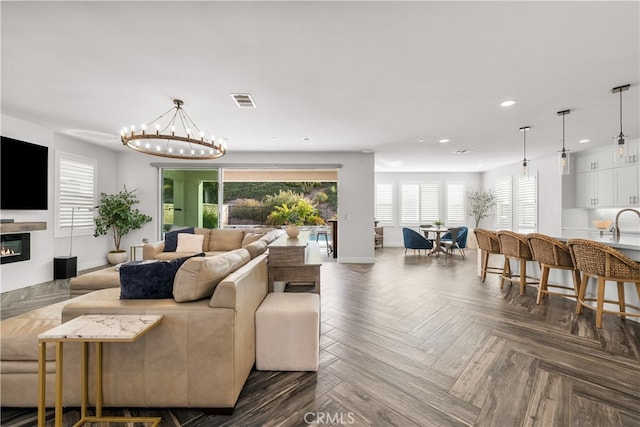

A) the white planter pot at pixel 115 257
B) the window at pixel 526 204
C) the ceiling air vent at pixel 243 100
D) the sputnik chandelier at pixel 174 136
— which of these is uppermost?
the ceiling air vent at pixel 243 100

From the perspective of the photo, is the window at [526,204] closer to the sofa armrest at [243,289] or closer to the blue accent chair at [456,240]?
the blue accent chair at [456,240]

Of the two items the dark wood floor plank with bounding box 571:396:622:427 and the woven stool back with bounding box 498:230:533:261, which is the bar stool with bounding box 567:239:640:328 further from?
the dark wood floor plank with bounding box 571:396:622:427

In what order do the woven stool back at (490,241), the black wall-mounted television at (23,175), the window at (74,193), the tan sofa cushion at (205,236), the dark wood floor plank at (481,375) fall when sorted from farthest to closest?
1. the tan sofa cushion at (205,236)
2. the window at (74,193)
3. the woven stool back at (490,241)
4. the black wall-mounted television at (23,175)
5. the dark wood floor plank at (481,375)

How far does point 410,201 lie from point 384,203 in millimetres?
914

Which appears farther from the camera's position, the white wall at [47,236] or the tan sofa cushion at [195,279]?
the white wall at [47,236]

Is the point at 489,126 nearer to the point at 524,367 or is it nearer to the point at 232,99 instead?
the point at 524,367

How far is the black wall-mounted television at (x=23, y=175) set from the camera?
4109 mm

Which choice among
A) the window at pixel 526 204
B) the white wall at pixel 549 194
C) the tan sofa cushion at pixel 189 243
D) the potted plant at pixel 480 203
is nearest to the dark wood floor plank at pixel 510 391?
the tan sofa cushion at pixel 189 243

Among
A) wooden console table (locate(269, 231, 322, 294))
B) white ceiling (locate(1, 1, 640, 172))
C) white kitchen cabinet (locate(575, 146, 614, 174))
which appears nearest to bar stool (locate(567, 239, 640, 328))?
white ceiling (locate(1, 1, 640, 172))

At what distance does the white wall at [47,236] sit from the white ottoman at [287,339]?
4.69 m

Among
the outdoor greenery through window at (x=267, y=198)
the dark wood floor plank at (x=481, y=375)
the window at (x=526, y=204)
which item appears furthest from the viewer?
the outdoor greenery through window at (x=267, y=198)

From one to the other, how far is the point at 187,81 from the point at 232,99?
58 centimetres

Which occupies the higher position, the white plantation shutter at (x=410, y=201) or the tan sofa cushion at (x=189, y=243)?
the white plantation shutter at (x=410, y=201)

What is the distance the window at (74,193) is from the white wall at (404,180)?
312 inches
